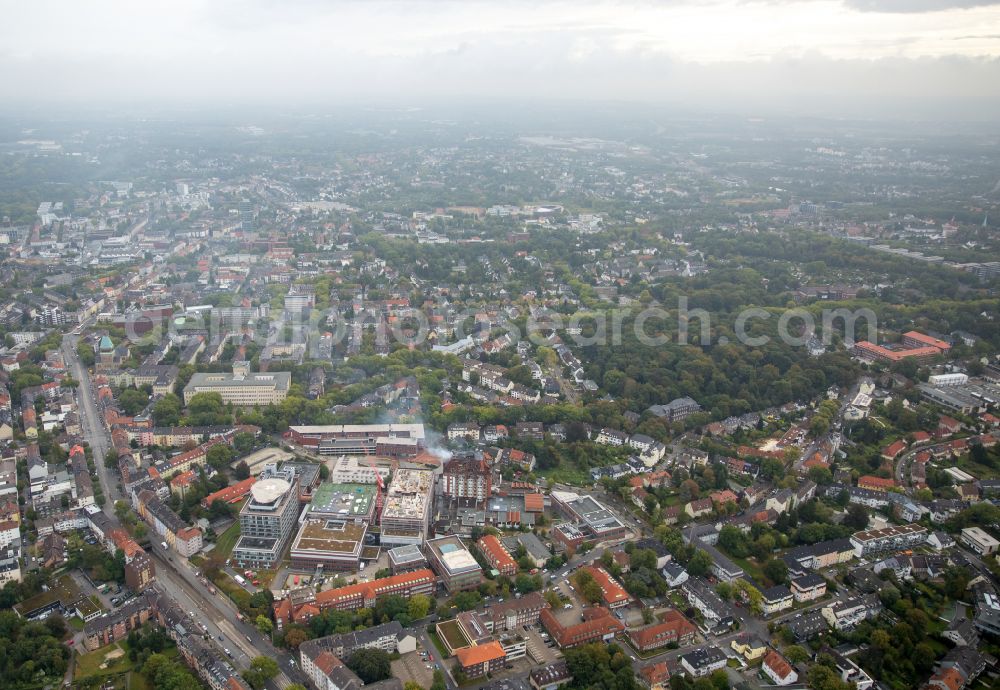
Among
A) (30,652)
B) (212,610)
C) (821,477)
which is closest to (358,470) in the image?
(212,610)

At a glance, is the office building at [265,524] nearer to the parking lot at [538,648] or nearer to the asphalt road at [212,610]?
the asphalt road at [212,610]

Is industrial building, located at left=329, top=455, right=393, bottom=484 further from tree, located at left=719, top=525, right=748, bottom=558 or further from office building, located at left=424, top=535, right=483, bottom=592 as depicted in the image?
tree, located at left=719, top=525, right=748, bottom=558

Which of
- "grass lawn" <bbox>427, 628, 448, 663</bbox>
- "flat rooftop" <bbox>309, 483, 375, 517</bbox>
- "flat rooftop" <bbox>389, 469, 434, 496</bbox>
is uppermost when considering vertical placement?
"flat rooftop" <bbox>389, 469, 434, 496</bbox>

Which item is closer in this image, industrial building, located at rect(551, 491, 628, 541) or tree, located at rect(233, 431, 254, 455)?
industrial building, located at rect(551, 491, 628, 541)

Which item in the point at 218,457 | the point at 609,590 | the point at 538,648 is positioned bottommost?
the point at 538,648

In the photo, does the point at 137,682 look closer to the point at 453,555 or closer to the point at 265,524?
the point at 265,524

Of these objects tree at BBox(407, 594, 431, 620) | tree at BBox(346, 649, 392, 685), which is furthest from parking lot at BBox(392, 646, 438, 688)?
tree at BBox(407, 594, 431, 620)

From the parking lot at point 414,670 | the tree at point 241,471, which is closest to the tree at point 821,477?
the parking lot at point 414,670
